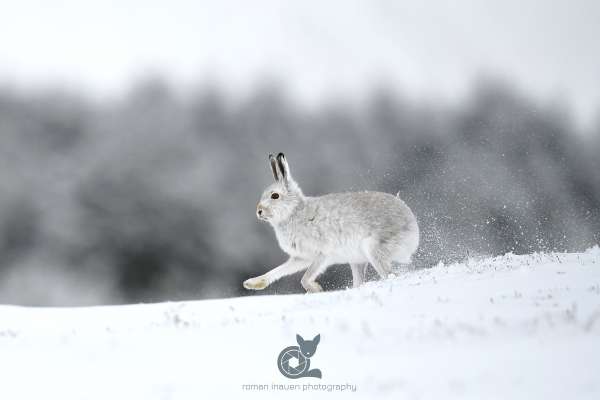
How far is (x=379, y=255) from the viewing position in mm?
9938

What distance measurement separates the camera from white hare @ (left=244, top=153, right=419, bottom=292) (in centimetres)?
1002

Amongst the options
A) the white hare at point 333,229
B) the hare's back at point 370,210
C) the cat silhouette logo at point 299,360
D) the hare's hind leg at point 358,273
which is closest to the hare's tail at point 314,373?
the cat silhouette logo at point 299,360

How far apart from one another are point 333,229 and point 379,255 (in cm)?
79

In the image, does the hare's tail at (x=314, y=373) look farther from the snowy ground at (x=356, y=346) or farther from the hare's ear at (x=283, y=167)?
the hare's ear at (x=283, y=167)

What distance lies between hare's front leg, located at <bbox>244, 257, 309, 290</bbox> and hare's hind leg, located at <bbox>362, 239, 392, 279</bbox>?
101cm

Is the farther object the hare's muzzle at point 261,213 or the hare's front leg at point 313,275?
the hare's muzzle at point 261,213

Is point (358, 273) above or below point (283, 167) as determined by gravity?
below

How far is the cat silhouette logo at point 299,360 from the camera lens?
19.5 feet

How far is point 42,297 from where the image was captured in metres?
26.0

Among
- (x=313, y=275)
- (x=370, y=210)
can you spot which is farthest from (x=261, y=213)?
(x=370, y=210)

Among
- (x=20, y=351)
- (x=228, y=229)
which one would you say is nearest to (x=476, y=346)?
(x=20, y=351)

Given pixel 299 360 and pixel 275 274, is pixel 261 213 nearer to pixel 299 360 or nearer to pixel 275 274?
pixel 275 274

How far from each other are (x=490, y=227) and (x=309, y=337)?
666 inches

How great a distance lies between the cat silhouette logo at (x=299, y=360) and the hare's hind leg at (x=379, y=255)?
144 inches
